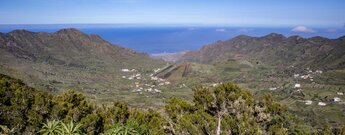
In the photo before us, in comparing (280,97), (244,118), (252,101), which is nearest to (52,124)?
(244,118)

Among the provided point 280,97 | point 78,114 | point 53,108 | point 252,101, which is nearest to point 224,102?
point 252,101

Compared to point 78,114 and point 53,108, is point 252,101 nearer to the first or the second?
point 78,114

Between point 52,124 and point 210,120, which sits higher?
point 52,124

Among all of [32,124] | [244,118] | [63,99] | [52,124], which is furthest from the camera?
[63,99]

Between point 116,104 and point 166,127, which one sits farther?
point 116,104

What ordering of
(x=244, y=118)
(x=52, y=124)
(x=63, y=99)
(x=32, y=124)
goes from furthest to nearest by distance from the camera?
(x=63, y=99), (x=32, y=124), (x=244, y=118), (x=52, y=124)

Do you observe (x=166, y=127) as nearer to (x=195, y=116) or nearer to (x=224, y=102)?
(x=195, y=116)

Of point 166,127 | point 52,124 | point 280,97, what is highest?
point 52,124
